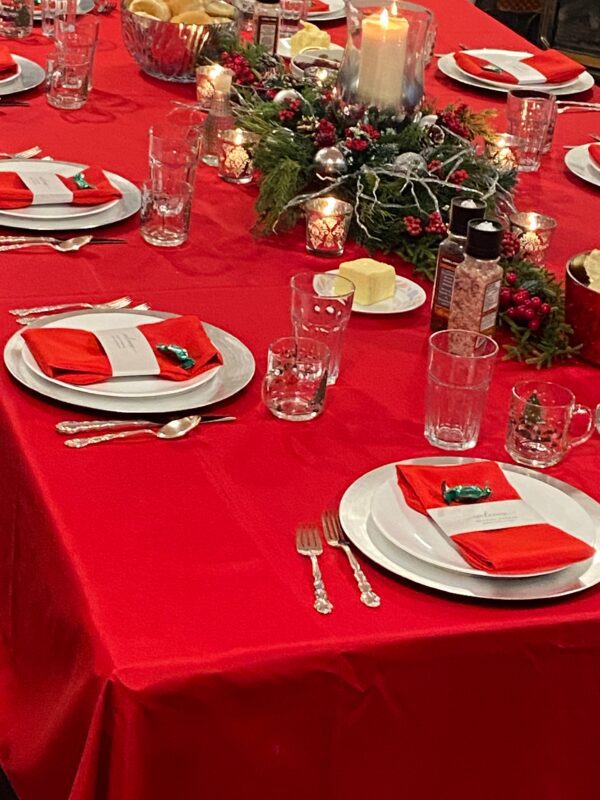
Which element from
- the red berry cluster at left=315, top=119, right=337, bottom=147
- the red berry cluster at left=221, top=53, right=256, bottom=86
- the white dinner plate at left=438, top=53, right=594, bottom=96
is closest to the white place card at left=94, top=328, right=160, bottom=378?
the red berry cluster at left=315, top=119, right=337, bottom=147

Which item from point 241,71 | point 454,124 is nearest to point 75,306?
point 454,124

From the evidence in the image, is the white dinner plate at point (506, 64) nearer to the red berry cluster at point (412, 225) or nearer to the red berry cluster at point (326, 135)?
the red berry cluster at point (326, 135)

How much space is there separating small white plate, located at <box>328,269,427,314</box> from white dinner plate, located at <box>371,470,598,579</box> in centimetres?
47

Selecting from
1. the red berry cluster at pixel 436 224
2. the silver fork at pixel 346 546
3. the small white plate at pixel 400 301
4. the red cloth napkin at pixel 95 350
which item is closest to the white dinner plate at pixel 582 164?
the red berry cluster at pixel 436 224

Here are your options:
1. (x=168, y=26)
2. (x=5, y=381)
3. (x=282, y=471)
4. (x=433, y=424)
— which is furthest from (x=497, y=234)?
(x=168, y=26)

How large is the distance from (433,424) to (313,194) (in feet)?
1.96

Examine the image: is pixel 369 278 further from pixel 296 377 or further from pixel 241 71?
pixel 241 71

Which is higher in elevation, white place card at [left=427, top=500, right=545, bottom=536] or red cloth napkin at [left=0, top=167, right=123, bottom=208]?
white place card at [left=427, top=500, right=545, bottom=536]

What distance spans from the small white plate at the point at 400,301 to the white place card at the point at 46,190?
0.42 metres

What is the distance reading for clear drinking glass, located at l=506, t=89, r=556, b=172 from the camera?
7.70ft

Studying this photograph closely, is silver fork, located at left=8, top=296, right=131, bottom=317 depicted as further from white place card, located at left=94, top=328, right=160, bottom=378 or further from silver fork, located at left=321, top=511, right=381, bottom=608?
silver fork, located at left=321, top=511, right=381, bottom=608

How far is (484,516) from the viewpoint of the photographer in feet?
4.02

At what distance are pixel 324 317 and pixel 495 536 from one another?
0.48m

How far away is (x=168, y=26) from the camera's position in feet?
8.33
